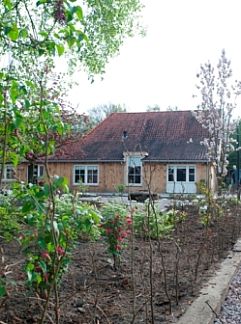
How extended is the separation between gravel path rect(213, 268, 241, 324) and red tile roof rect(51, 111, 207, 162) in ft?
78.0

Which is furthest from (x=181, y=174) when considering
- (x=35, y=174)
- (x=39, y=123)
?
(x=39, y=123)

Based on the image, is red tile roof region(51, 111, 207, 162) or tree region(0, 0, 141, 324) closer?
tree region(0, 0, 141, 324)

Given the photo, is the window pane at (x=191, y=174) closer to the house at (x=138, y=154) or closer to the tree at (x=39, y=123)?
the house at (x=138, y=154)

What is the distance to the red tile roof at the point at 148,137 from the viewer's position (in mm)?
30688

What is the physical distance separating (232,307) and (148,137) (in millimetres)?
28201

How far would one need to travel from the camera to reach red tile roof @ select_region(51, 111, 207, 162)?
101 ft

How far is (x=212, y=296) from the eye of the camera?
4.65 meters

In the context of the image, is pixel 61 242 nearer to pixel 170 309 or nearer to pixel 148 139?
pixel 170 309

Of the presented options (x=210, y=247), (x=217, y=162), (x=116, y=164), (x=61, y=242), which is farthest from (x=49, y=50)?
(x=116, y=164)

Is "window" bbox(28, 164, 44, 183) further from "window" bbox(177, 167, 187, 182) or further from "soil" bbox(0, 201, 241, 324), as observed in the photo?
"window" bbox(177, 167, 187, 182)

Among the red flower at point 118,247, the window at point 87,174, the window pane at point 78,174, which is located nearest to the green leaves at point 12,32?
the red flower at point 118,247

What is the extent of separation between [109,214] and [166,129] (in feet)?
90.4

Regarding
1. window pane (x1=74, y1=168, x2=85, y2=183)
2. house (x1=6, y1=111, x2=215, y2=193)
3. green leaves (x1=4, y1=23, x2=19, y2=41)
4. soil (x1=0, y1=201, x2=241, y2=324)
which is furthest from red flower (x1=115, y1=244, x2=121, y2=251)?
window pane (x1=74, y1=168, x2=85, y2=183)

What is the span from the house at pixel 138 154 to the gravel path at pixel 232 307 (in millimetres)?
23400
